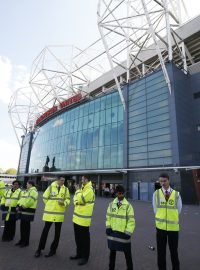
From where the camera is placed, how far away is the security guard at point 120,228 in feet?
14.0

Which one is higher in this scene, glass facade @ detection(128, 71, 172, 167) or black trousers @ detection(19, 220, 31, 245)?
glass facade @ detection(128, 71, 172, 167)

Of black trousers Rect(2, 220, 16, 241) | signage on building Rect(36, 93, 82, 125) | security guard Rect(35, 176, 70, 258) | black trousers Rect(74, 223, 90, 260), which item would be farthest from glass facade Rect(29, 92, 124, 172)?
black trousers Rect(74, 223, 90, 260)

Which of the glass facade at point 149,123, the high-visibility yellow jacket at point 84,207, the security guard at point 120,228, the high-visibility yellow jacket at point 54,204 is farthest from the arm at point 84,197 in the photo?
the glass facade at point 149,123

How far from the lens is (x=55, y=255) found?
18.1 feet

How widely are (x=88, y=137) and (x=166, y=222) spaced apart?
3345 cm

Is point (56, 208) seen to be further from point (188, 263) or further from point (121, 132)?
point (121, 132)

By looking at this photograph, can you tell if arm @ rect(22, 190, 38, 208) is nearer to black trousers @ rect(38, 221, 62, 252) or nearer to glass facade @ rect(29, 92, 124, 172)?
black trousers @ rect(38, 221, 62, 252)

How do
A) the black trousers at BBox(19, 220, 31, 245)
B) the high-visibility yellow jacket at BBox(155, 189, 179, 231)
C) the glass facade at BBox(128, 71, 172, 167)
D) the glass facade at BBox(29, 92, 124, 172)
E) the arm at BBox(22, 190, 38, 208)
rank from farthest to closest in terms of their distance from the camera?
the glass facade at BBox(29, 92, 124, 172)
the glass facade at BBox(128, 71, 172, 167)
the arm at BBox(22, 190, 38, 208)
the black trousers at BBox(19, 220, 31, 245)
the high-visibility yellow jacket at BBox(155, 189, 179, 231)

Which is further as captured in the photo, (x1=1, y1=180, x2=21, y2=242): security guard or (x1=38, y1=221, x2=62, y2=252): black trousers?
(x1=1, y1=180, x2=21, y2=242): security guard

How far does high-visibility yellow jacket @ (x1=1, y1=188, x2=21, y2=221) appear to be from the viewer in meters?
6.89

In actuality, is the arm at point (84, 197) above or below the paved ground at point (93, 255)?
above

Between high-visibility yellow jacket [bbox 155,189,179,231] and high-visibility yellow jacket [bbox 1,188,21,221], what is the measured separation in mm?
4559

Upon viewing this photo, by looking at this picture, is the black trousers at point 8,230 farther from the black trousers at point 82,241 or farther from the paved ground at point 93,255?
the black trousers at point 82,241

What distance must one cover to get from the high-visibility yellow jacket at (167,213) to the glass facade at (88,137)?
88.3 ft
